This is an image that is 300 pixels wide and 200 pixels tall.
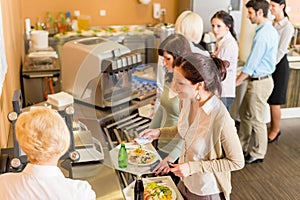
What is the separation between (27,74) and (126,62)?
1.27m

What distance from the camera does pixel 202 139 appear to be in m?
1.92

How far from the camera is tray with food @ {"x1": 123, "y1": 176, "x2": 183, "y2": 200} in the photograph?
205cm

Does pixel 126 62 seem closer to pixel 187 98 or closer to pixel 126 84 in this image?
pixel 126 84

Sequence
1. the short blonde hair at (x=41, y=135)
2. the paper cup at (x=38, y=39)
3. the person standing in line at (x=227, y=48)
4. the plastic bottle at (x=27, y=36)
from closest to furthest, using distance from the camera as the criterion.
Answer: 1. the short blonde hair at (x=41, y=135)
2. the person standing in line at (x=227, y=48)
3. the paper cup at (x=38, y=39)
4. the plastic bottle at (x=27, y=36)

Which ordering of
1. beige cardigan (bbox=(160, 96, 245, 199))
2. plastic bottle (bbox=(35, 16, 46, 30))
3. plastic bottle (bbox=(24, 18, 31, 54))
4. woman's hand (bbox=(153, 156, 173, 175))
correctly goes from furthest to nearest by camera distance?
plastic bottle (bbox=(35, 16, 46, 30)) → plastic bottle (bbox=(24, 18, 31, 54)) → woman's hand (bbox=(153, 156, 173, 175)) → beige cardigan (bbox=(160, 96, 245, 199))

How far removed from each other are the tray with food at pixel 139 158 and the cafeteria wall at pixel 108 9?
3514 mm

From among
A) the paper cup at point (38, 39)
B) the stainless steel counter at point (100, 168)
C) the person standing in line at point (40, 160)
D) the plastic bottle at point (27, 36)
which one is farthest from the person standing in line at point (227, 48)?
the plastic bottle at point (27, 36)

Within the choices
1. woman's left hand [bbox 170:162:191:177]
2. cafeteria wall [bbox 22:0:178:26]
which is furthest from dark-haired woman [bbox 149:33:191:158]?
cafeteria wall [bbox 22:0:178:26]

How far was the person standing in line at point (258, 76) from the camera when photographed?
3496mm

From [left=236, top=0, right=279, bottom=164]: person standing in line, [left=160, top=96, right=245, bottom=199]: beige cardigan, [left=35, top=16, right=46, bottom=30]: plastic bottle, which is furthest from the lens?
[left=35, top=16, right=46, bottom=30]: plastic bottle

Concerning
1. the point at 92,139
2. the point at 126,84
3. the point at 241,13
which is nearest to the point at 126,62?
the point at 126,84

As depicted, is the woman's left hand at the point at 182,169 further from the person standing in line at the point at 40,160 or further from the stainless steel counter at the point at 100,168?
the person standing in line at the point at 40,160

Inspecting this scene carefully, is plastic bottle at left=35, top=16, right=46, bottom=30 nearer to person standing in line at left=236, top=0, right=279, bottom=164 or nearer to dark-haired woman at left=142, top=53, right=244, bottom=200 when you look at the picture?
person standing in line at left=236, top=0, right=279, bottom=164

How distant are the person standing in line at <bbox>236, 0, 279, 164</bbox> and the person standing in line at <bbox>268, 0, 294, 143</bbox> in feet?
1.40
